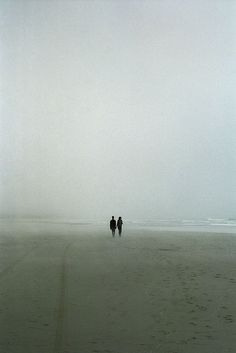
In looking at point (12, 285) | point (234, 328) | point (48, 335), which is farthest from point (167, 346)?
point (12, 285)

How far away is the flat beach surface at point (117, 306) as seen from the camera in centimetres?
696

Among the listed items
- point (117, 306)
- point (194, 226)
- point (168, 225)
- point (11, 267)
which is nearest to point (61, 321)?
point (117, 306)

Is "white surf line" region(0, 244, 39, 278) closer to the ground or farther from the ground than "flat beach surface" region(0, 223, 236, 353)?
farther from the ground

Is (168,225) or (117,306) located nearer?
(117,306)

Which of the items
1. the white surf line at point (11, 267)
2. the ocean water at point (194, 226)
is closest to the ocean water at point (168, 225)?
the ocean water at point (194, 226)

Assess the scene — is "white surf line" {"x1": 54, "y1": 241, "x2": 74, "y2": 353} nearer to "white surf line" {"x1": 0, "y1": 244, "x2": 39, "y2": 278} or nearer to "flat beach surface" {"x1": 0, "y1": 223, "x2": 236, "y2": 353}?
"flat beach surface" {"x1": 0, "y1": 223, "x2": 236, "y2": 353}

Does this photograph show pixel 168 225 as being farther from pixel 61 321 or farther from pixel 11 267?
pixel 61 321

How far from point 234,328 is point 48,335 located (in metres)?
3.80

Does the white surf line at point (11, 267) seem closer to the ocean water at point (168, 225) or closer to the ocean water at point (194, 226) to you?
the ocean water at point (168, 225)

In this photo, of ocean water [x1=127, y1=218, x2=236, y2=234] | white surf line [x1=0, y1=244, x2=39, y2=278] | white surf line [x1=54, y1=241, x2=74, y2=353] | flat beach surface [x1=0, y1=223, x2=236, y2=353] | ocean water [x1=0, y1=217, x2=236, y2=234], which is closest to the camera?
white surf line [x1=54, y1=241, x2=74, y2=353]

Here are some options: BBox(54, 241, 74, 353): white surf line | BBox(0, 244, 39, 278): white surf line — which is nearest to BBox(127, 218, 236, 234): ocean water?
BBox(0, 244, 39, 278): white surf line

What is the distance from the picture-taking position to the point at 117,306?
9.38 m

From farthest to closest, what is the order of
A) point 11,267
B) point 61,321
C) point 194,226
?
point 194,226 < point 11,267 < point 61,321

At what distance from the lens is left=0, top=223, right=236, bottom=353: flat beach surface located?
274 inches
